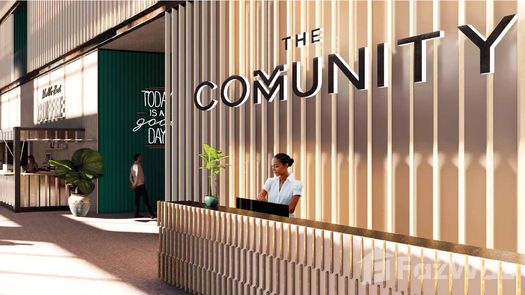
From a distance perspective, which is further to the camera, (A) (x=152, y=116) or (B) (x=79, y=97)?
(B) (x=79, y=97)

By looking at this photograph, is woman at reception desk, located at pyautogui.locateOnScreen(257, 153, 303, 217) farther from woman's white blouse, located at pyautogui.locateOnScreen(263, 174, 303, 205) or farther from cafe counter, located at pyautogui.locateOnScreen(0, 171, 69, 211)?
cafe counter, located at pyautogui.locateOnScreen(0, 171, 69, 211)

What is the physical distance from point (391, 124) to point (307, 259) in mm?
2215

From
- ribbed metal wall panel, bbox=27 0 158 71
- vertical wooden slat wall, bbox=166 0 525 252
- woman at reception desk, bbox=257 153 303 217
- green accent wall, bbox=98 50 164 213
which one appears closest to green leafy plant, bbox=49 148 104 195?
green accent wall, bbox=98 50 164 213

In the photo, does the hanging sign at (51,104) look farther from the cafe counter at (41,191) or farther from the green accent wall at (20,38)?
the cafe counter at (41,191)

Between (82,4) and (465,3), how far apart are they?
37.5ft

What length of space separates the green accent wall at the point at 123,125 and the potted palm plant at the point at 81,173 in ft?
3.31

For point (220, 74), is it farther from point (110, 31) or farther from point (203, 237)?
point (110, 31)

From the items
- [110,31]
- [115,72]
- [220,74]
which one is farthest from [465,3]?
[115,72]

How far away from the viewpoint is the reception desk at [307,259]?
11.2 feet

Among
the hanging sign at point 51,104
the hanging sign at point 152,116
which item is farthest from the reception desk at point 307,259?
the hanging sign at point 51,104

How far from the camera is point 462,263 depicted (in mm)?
3396

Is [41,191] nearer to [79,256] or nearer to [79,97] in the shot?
[79,97]

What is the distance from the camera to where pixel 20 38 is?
21969mm

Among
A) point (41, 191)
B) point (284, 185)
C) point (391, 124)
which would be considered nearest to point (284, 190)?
point (284, 185)
